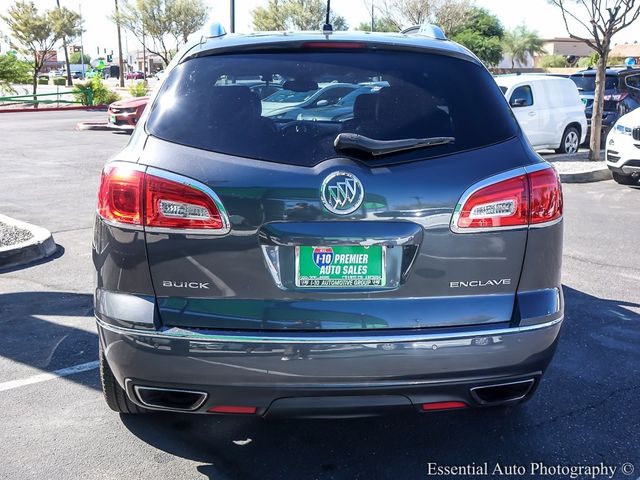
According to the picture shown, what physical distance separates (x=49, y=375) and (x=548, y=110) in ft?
41.1

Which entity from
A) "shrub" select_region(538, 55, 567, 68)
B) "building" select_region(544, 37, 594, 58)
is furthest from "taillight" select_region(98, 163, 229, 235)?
"building" select_region(544, 37, 594, 58)

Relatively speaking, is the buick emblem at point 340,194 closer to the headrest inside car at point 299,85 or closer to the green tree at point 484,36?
the headrest inside car at point 299,85

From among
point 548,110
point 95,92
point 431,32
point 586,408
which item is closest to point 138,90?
point 95,92

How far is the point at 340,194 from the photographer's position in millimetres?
2658

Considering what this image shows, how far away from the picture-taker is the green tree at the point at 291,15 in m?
45.7

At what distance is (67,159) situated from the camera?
14484 millimetres

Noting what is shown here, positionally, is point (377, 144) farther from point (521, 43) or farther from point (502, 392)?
point (521, 43)

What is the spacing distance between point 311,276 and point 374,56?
41.7 inches

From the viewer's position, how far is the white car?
10.6 metres

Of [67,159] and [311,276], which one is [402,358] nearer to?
[311,276]

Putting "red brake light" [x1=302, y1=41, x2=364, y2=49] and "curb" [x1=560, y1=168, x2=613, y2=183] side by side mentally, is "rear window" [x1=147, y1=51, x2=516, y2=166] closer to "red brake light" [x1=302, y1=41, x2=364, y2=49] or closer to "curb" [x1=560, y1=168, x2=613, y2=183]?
"red brake light" [x1=302, y1=41, x2=364, y2=49]

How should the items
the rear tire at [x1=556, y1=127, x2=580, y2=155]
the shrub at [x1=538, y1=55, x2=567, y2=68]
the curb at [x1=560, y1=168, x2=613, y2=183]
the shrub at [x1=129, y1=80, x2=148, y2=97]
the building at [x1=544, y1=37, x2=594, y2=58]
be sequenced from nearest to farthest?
1. the curb at [x1=560, y1=168, x2=613, y2=183]
2. the rear tire at [x1=556, y1=127, x2=580, y2=155]
3. the shrub at [x1=129, y1=80, x2=148, y2=97]
4. the shrub at [x1=538, y1=55, x2=567, y2=68]
5. the building at [x1=544, y1=37, x2=594, y2=58]

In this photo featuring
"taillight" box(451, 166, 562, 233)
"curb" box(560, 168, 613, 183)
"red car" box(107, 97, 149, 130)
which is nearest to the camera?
"taillight" box(451, 166, 562, 233)

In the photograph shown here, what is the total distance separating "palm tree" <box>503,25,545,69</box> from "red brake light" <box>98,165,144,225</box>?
250ft
